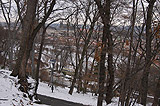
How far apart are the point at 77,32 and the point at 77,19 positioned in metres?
1.99

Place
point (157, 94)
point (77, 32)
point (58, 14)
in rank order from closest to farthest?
point (157, 94) < point (58, 14) < point (77, 32)

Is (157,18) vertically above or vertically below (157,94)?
above

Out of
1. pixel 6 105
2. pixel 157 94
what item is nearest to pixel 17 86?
pixel 6 105

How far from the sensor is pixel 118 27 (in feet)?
60.2

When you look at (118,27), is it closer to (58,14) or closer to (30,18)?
(58,14)

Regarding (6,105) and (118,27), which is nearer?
(6,105)

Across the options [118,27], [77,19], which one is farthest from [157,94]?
[77,19]

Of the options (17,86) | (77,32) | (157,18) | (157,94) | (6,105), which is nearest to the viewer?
(6,105)

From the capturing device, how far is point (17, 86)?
22.0 feet

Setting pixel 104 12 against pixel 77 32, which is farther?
pixel 77 32

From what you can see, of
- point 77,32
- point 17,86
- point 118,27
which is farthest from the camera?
point 77,32

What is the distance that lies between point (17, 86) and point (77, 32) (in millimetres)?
14033

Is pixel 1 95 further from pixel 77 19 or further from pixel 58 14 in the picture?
pixel 77 19

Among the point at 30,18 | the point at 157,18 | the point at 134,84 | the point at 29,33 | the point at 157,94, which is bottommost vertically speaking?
the point at 157,94
